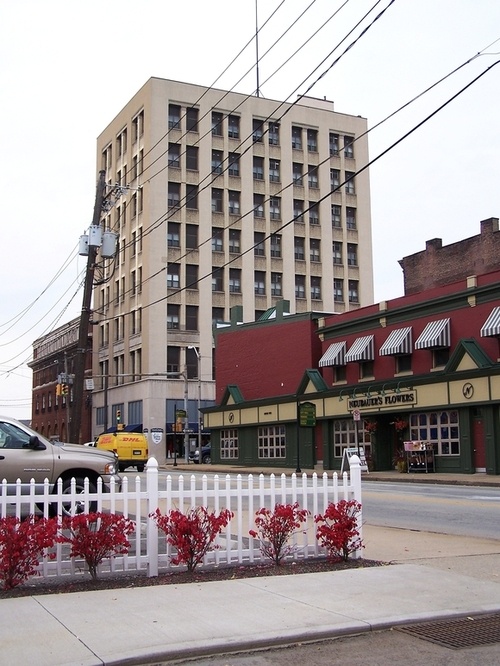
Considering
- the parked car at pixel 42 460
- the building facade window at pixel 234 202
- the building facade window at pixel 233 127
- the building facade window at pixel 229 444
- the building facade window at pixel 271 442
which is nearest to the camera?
the parked car at pixel 42 460

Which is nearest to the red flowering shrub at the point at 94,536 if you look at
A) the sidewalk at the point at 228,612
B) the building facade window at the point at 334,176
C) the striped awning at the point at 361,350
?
the sidewalk at the point at 228,612

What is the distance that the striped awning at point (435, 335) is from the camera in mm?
35531

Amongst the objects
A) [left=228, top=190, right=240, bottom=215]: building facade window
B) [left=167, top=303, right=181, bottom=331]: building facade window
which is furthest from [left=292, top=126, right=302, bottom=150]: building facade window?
[left=167, top=303, right=181, bottom=331]: building facade window

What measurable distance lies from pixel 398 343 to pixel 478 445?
6582 millimetres

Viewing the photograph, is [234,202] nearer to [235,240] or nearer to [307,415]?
[235,240]

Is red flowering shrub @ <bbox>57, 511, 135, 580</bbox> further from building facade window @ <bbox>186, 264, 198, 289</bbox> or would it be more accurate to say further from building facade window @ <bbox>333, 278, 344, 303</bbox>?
building facade window @ <bbox>333, 278, 344, 303</bbox>

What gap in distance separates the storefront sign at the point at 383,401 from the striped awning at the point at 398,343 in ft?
6.67

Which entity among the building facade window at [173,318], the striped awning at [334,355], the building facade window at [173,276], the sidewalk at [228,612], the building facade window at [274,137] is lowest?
→ the sidewalk at [228,612]

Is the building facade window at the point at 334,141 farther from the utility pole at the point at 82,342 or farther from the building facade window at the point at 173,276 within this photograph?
the utility pole at the point at 82,342

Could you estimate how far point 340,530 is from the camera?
9.87 m

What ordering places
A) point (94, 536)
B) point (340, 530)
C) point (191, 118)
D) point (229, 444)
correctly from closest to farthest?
point (94, 536), point (340, 530), point (229, 444), point (191, 118)

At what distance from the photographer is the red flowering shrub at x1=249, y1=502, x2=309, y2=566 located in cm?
957

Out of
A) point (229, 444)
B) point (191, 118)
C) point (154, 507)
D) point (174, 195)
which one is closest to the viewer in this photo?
point (154, 507)

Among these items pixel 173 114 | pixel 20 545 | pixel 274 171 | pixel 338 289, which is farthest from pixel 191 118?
pixel 20 545
